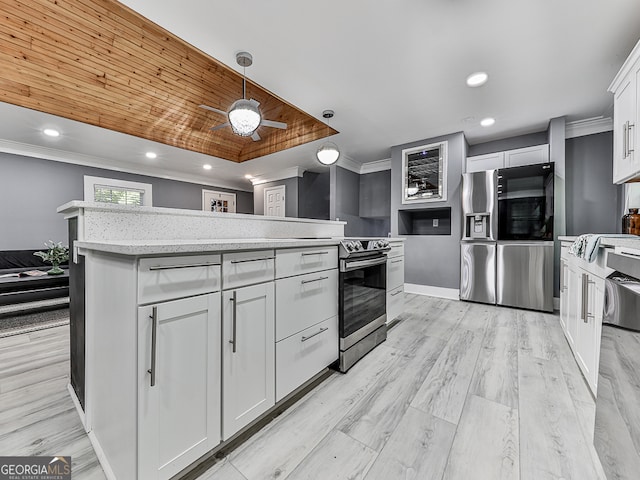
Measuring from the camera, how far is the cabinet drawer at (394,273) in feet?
8.53

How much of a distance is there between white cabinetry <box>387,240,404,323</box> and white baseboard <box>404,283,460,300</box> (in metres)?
1.59

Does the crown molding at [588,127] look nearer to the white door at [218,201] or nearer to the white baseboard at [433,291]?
the white baseboard at [433,291]

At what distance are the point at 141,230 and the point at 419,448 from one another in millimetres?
1774

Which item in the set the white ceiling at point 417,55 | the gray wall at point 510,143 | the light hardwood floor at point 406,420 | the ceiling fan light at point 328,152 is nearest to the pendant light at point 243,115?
the white ceiling at point 417,55

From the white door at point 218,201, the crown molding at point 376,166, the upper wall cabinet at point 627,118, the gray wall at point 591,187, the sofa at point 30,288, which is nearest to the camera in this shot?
the upper wall cabinet at point 627,118

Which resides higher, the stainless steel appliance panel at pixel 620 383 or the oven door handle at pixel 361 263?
Result: the oven door handle at pixel 361 263

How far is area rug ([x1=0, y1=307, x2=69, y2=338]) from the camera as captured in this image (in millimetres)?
2649

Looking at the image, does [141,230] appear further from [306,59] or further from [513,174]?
[513,174]

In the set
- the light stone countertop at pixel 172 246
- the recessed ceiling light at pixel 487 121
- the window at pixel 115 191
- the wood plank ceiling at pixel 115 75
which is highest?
the wood plank ceiling at pixel 115 75

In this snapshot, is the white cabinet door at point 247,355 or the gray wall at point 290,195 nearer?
the white cabinet door at point 247,355

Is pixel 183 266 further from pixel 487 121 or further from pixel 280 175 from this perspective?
pixel 280 175

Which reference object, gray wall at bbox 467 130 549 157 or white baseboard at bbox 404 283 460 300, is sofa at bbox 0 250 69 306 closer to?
white baseboard at bbox 404 283 460 300

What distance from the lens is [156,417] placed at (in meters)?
0.90

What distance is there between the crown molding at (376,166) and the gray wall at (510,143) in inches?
60.1
